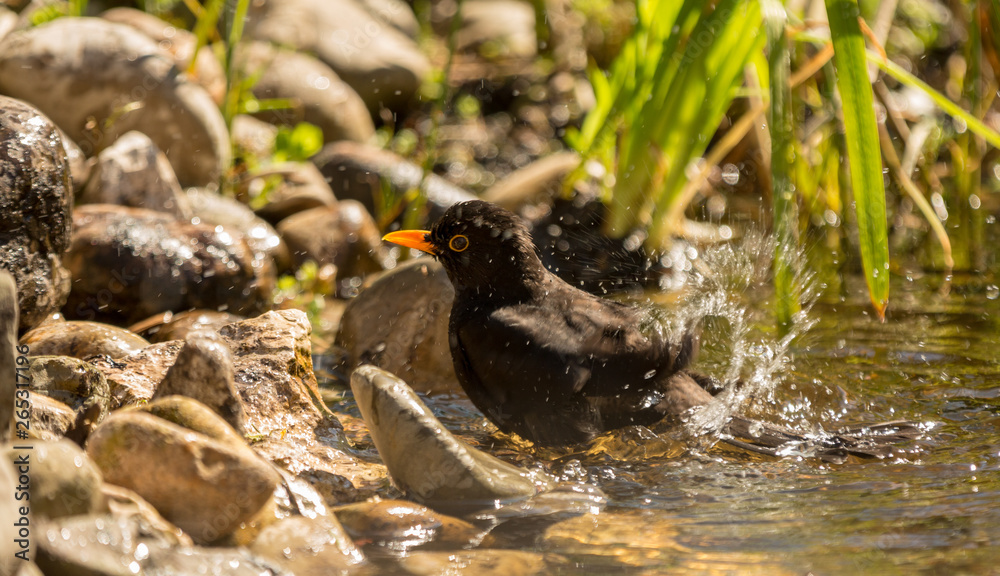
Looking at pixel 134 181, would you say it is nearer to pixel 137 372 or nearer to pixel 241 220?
pixel 241 220

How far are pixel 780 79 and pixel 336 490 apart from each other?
2.12 meters

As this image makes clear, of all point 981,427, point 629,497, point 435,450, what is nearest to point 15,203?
point 435,450

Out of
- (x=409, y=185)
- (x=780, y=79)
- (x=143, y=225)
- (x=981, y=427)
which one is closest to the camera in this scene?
(x=780, y=79)

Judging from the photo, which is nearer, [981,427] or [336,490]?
[336,490]

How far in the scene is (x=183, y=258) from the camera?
4938 millimetres

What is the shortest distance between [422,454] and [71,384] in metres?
1.22

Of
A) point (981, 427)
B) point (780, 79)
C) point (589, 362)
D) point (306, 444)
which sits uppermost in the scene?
point (780, 79)

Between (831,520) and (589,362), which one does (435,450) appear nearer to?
(589,362)

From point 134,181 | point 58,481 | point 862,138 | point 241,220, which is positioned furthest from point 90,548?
point 241,220

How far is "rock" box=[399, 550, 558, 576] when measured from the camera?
2.75 m

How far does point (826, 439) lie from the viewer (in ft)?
12.4

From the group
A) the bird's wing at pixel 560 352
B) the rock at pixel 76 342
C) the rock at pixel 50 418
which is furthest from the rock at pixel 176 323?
the bird's wing at pixel 560 352

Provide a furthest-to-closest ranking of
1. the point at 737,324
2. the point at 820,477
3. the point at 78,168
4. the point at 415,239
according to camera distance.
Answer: the point at 78,168 < the point at 737,324 < the point at 415,239 < the point at 820,477

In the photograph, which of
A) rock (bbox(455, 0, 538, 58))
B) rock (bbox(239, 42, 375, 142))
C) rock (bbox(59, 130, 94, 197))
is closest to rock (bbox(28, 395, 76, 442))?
rock (bbox(59, 130, 94, 197))
